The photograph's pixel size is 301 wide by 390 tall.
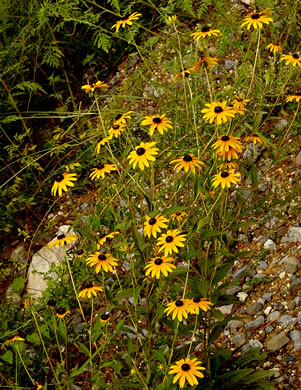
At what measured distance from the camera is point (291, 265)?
2758mm

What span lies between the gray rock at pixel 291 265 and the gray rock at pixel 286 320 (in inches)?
9.6

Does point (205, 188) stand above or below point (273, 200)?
above

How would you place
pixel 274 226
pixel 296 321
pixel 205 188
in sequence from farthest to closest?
pixel 274 226
pixel 296 321
pixel 205 188

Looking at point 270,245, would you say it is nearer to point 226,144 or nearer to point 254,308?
point 254,308

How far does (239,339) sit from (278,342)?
199 mm

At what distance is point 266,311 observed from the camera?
2.70 m

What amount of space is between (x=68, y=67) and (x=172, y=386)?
308 centimetres

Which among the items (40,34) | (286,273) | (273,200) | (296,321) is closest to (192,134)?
(273,200)

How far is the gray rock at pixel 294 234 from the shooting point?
288 cm

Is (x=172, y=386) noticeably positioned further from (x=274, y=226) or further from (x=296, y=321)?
(x=274, y=226)

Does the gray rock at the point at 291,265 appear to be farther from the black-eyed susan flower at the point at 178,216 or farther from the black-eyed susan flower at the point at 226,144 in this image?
A: the black-eyed susan flower at the point at 226,144

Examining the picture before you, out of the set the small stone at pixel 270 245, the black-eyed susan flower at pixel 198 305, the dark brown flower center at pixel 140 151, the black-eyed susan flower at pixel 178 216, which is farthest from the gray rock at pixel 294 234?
the dark brown flower center at pixel 140 151

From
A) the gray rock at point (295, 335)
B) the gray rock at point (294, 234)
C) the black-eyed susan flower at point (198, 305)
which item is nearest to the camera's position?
the black-eyed susan flower at point (198, 305)

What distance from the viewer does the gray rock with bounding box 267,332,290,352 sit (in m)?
2.51
